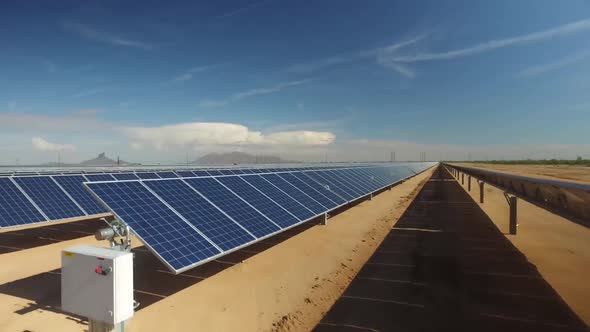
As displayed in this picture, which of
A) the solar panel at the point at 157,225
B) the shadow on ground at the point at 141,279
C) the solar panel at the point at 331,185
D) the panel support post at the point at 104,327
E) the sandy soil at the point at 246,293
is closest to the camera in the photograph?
the panel support post at the point at 104,327

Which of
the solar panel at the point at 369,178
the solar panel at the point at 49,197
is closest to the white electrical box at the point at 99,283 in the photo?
the solar panel at the point at 49,197

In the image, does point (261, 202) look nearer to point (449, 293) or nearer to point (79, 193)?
point (449, 293)

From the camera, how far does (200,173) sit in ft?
97.9

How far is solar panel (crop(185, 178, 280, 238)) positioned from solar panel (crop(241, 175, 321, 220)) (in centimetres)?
303

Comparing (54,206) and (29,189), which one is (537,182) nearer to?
(54,206)

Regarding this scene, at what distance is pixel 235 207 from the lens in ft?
49.6

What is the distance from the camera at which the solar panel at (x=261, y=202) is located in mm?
16172

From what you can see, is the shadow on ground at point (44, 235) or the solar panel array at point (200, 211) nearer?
the solar panel array at point (200, 211)

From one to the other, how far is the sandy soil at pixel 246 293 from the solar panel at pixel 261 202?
5.10ft

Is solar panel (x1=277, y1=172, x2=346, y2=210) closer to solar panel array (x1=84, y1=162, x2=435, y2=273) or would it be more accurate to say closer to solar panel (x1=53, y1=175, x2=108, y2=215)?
solar panel array (x1=84, y1=162, x2=435, y2=273)

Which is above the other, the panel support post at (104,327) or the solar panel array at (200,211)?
the solar panel array at (200,211)

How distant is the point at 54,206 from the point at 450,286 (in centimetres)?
2253

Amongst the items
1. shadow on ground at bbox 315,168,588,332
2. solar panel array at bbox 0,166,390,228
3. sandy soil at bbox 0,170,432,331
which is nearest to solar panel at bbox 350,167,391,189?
shadow on ground at bbox 315,168,588,332

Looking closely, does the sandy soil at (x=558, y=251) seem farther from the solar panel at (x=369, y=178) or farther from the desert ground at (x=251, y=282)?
the solar panel at (x=369, y=178)
